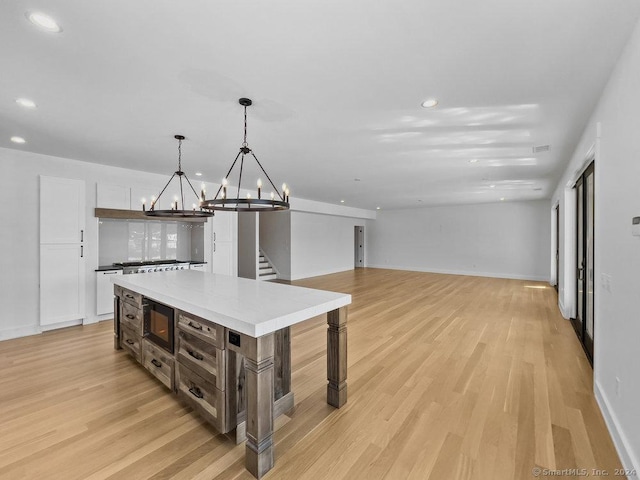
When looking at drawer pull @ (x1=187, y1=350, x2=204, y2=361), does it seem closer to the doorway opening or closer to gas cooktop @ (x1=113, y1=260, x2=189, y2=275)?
gas cooktop @ (x1=113, y1=260, x2=189, y2=275)

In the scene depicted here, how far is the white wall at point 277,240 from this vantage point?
9.22 m

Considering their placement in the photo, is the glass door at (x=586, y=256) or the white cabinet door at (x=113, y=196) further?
the white cabinet door at (x=113, y=196)

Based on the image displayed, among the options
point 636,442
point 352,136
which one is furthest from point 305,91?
point 636,442

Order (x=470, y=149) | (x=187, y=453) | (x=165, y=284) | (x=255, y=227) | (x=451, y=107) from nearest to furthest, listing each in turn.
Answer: (x=187, y=453)
(x=451, y=107)
(x=165, y=284)
(x=470, y=149)
(x=255, y=227)

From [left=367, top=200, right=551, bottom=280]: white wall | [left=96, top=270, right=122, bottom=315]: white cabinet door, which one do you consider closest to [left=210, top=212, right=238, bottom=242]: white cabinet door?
[left=96, top=270, right=122, bottom=315]: white cabinet door

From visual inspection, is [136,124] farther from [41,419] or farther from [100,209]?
[41,419]

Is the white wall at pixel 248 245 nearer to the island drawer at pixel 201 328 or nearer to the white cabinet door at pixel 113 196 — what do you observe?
the white cabinet door at pixel 113 196

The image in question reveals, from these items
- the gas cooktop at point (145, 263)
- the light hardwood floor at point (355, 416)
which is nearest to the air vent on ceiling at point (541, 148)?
the light hardwood floor at point (355, 416)

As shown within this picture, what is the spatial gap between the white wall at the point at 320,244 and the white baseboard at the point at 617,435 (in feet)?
24.7

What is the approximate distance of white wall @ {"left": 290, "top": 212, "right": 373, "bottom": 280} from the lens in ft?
30.7

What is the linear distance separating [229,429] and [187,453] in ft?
0.90

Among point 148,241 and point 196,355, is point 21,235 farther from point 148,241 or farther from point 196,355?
point 196,355

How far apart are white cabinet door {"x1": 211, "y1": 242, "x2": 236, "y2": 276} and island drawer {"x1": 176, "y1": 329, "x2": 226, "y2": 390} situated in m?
3.96

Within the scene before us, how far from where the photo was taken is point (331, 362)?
238 centimetres
